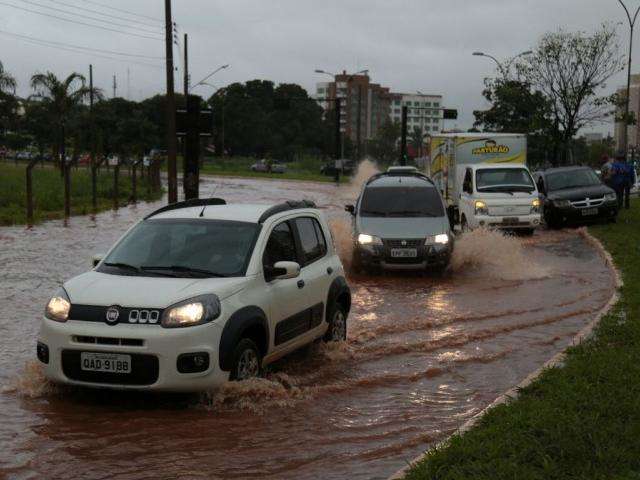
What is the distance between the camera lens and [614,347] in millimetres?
8289

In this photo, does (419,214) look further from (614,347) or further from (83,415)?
(83,415)

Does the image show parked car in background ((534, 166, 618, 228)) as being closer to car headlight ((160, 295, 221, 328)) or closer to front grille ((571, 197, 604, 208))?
front grille ((571, 197, 604, 208))

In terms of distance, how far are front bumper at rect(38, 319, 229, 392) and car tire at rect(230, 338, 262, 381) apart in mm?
→ 172

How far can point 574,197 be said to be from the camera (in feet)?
76.6

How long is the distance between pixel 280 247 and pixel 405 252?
6.74 meters

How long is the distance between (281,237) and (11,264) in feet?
30.7

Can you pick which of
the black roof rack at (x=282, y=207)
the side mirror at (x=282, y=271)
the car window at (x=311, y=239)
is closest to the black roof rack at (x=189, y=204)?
the black roof rack at (x=282, y=207)

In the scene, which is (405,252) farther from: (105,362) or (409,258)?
(105,362)

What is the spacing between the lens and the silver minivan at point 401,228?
47.4ft

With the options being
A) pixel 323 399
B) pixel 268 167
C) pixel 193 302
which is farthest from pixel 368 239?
pixel 268 167

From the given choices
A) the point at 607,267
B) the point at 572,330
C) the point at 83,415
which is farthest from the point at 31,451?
the point at 607,267

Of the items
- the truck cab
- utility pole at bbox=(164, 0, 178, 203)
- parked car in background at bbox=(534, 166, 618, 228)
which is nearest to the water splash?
the truck cab

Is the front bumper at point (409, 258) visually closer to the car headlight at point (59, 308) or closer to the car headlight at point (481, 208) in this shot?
the car headlight at point (481, 208)

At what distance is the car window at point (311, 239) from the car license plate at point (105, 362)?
2.34 m
